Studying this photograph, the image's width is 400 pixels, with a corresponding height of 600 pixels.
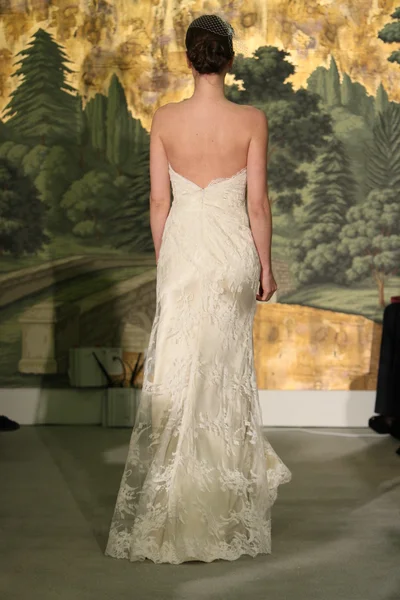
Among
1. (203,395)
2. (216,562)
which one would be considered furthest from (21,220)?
(216,562)

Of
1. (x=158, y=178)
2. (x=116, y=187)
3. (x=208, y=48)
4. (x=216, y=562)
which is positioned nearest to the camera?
(x=216, y=562)

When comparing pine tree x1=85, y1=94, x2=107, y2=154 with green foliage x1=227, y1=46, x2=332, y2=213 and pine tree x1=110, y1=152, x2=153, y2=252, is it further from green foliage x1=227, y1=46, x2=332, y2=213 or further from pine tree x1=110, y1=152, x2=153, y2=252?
green foliage x1=227, y1=46, x2=332, y2=213

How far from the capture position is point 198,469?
3.78 metres

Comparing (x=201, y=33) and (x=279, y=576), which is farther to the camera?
(x=201, y=33)

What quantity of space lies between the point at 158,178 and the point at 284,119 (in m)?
3.43

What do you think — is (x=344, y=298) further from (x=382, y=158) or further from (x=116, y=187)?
(x=116, y=187)

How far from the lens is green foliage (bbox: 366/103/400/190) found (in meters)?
7.23

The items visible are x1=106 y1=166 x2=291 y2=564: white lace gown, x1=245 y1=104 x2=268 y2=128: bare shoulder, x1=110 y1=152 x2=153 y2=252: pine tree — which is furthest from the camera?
x1=110 y1=152 x2=153 y2=252: pine tree

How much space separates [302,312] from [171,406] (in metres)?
3.51

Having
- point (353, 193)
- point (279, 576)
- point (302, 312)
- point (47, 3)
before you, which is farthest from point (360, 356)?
point (279, 576)

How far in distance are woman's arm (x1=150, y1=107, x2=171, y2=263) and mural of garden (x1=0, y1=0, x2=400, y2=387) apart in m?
3.18

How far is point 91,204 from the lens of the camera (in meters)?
7.18

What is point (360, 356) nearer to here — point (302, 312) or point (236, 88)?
point (302, 312)

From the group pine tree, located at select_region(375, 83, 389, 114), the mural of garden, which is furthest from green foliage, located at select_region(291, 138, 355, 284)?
pine tree, located at select_region(375, 83, 389, 114)
